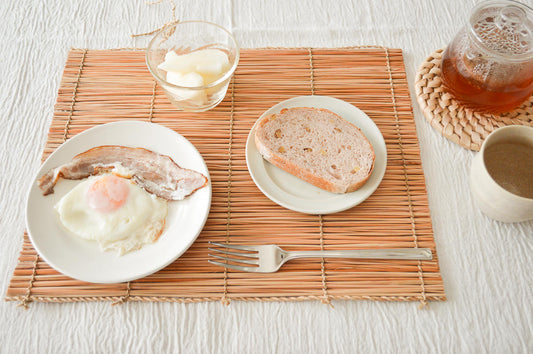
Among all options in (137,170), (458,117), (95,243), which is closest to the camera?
(95,243)

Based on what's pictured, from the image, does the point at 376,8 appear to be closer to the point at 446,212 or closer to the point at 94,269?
the point at 446,212

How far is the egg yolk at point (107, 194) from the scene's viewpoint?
45.1 inches

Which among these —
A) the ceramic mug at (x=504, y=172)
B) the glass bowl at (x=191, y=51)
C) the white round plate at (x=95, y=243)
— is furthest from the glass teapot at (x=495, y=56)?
the white round plate at (x=95, y=243)

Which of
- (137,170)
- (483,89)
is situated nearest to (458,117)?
(483,89)

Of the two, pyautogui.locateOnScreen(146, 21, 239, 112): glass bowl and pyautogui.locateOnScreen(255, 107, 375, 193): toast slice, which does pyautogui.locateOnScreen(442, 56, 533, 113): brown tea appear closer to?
pyautogui.locateOnScreen(255, 107, 375, 193): toast slice

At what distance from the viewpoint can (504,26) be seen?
1283 millimetres

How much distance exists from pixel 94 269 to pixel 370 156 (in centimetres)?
85

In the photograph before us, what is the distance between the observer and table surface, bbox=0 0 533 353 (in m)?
1.09

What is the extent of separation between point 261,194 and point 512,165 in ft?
2.44

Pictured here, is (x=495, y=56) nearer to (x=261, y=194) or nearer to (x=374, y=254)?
(x=374, y=254)

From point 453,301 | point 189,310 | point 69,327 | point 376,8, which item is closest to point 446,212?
point 453,301

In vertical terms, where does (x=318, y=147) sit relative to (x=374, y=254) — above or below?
above

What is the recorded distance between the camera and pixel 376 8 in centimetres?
179

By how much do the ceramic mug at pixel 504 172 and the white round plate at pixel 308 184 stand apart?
28cm
